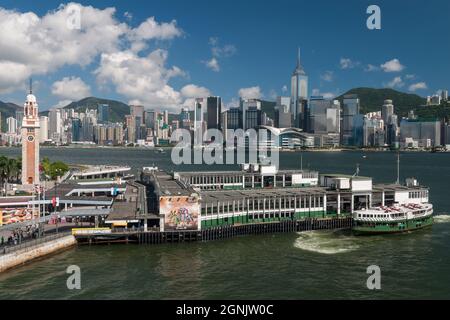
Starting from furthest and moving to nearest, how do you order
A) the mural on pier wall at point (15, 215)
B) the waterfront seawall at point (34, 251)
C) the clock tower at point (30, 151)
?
the clock tower at point (30, 151) < the mural on pier wall at point (15, 215) < the waterfront seawall at point (34, 251)

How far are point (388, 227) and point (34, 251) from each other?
116ft

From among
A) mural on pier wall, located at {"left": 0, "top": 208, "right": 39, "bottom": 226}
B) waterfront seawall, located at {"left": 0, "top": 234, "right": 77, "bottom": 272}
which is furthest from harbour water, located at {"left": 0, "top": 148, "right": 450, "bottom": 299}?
mural on pier wall, located at {"left": 0, "top": 208, "right": 39, "bottom": 226}

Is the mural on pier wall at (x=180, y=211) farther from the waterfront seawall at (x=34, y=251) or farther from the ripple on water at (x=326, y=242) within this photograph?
the ripple on water at (x=326, y=242)

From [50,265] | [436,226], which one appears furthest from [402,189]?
[50,265]

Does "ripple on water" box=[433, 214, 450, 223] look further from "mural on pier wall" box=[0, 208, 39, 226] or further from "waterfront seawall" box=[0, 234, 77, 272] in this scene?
"mural on pier wall" box=[0, 208, 39, 226]

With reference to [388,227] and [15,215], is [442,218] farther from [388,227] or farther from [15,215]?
[15,215]

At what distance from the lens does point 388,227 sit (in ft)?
161

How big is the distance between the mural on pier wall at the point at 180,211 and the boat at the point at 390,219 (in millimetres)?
17316

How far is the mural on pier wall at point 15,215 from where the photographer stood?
46.2m

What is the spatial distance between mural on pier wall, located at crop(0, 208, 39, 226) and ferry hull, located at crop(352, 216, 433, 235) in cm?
3393

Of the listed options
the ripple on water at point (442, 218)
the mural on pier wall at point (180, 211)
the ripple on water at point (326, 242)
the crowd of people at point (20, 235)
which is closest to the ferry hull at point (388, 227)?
the ripple on water at point (326, 242)

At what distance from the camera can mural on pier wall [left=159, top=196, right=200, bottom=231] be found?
146 feet

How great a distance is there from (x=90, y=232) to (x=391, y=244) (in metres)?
29.7
